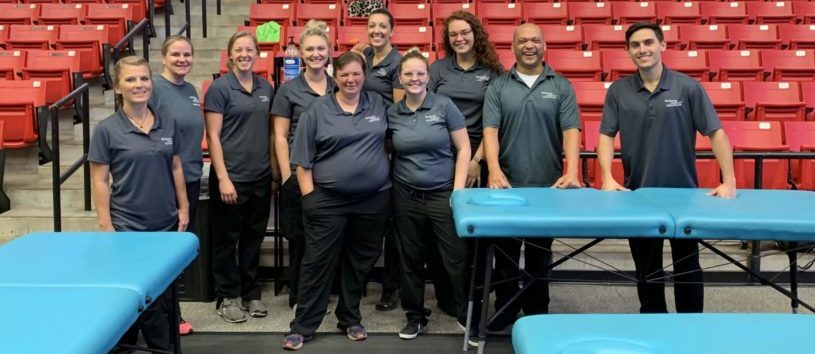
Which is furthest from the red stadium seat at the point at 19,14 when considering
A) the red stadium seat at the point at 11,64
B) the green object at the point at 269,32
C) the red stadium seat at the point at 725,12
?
the red stadium seat at the point at 725,12

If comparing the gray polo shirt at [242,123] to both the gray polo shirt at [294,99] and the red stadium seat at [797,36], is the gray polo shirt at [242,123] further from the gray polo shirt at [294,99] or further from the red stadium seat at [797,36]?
the red stadium seat at [797,36]

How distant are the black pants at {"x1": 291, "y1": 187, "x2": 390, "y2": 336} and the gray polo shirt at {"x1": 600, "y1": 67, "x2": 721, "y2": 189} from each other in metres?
1.19

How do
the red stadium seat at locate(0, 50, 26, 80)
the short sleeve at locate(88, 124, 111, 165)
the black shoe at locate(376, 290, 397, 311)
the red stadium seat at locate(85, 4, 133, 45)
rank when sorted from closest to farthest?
the short sleeve at locate(88, 124, 111, 165), the black shoe at locate(376, 290, 397, 311), the red stadium seat at locate(0, 50, 26, 80), the red stadium seat at locate(85, 4, 133, 45)

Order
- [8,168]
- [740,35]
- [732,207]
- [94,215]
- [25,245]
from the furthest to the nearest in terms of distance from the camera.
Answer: [740,35] < [8,168] < [94,215] < [732,207] < [25,245]

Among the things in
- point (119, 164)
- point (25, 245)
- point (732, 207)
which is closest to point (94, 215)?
point (119, 164)

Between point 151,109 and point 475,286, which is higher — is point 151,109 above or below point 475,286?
above

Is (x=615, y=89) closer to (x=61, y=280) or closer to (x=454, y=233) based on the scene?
(x=454, y=233)

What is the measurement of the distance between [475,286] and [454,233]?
0.89ft

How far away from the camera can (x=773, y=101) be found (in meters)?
5.72

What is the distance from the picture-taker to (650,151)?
10.6ft

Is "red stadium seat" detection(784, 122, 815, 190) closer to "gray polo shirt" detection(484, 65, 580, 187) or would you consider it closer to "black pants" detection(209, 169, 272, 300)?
"gray polo shirt" detection(484, 65, 580, 187)

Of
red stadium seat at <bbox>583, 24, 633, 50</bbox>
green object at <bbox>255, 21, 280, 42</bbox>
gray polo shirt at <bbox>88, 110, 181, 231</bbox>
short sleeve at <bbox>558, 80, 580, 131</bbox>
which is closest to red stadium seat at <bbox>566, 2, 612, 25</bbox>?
red stadium seat at <bbox>583, 24, 633, 50</bbox>

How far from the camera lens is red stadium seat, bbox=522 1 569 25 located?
26.1 feet

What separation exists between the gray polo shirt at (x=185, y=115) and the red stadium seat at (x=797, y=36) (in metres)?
6.57
